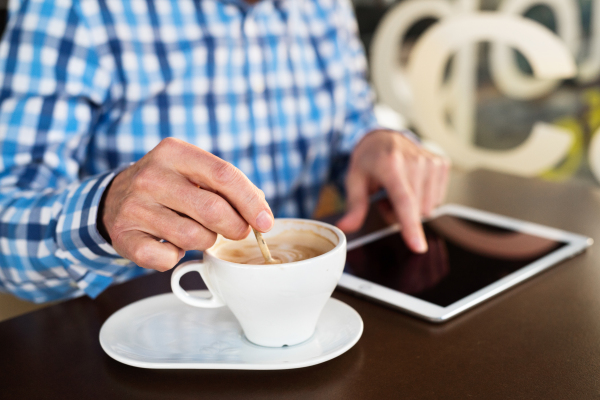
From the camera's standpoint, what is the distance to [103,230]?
0.63m

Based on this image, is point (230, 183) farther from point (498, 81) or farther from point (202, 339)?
point (498, 81)

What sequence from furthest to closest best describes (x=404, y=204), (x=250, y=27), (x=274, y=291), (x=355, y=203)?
(x=250, y=27), (x=355, y=203), (x=404, y=204), (x=274, y=291)

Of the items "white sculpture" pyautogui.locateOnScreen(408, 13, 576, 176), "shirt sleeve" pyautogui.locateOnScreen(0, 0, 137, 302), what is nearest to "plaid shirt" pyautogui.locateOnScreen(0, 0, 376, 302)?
"shirt sleeve" pyautogui.locateOnScreen(0, 0, 137, 302)

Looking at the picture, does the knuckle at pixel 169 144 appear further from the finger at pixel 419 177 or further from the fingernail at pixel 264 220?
the finger at pixel 419 177

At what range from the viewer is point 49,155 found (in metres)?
0.85

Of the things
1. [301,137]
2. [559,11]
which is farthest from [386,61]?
[301,137]

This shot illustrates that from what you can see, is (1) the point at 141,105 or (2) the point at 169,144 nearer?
(2) the point at 169,144

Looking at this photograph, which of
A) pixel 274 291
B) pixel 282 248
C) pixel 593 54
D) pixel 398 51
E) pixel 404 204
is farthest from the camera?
pixel 398 51

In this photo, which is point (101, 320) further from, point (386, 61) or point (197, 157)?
point (386, 61)

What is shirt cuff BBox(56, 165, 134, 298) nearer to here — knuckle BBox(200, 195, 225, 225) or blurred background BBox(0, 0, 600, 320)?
knuckle BBox(200, 195, 225, 225)

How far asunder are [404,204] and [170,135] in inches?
18.3

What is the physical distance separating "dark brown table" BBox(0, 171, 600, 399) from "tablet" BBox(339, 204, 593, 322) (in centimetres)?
2

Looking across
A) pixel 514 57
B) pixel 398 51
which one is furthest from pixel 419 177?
pixel 514 57

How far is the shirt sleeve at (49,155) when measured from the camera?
666mm
